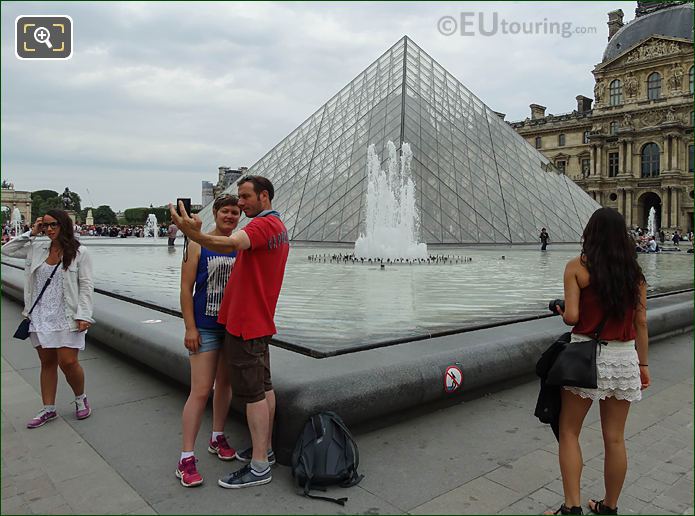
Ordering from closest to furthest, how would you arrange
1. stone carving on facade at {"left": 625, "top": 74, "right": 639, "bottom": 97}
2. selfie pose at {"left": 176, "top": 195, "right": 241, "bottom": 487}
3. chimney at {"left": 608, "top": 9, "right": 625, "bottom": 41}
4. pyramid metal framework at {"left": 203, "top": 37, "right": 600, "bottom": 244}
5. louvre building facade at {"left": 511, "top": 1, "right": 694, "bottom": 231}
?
selfie pose at {"left": 176, "top": 195, "right": 241, "bottom": 487}, pyramid metal framework at {"left": 203, "top": 37, "right": 600, "bottom": 244}, louvre building facade at {"left": 511, "top": 1, "right": 694, "bottom": 231}, stone carving on facade at {"left": 625, "top": 74, "right": 639, "bottom": 97}, chimney at {"left": 608, "top": 9, "right": 625, "bottom": 41}

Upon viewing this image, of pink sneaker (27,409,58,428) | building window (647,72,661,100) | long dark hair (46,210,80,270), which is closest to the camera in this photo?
pink sneaker (27,409,58,428)

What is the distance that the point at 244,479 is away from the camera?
2.48 metres

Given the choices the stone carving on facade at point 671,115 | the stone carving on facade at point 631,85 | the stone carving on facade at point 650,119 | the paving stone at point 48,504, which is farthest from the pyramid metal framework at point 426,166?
the stone carving on facade at point 631,85

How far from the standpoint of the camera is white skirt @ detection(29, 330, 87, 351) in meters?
3.23

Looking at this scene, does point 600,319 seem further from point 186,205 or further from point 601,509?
point 186,205

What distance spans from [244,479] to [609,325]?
5.82 ft

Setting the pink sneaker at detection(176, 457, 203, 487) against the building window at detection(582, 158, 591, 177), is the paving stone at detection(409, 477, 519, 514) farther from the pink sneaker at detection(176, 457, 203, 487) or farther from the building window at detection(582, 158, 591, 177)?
the building window at detection(582, 158, 591, 177)

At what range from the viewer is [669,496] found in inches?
95.1

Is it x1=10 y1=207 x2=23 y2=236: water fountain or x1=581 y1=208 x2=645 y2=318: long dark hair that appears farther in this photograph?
x1=10 y1=207 x2=23 y2=236: water fountain

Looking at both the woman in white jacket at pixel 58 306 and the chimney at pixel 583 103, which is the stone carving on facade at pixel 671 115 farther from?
the woman in white jacket at pixel 58 306

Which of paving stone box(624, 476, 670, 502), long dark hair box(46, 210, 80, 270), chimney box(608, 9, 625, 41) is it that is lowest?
paving stone box(624, 476, 670, 502)

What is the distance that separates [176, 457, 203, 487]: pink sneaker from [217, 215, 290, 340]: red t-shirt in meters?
0.64

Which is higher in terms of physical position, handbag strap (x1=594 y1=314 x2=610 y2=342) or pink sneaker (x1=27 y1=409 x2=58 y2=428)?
handbag strap (x1=594 y1=314 x2=610 y2=342)

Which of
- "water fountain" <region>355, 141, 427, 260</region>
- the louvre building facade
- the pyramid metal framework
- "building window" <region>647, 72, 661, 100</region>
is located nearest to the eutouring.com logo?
"water fountain" <region>355, 141, 427, 260</region>
